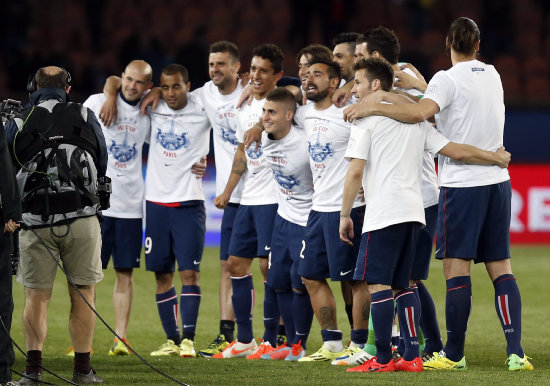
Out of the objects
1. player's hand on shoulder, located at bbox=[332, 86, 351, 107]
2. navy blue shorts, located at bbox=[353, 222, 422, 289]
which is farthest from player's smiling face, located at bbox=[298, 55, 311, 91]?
navy blue shorts, located at bbox=[353, 222, 422, 289]

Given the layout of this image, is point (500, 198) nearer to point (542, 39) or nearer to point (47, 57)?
point (47, 57)

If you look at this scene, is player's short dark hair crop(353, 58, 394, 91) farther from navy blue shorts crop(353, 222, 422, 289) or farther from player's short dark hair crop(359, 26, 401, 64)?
navy blue shorts crop(353, 222, 422, 289)

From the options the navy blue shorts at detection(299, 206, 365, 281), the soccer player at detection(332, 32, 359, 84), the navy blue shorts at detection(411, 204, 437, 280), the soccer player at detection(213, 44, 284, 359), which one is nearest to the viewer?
the navy blue shorts at detection(411, 204, 437, 280)

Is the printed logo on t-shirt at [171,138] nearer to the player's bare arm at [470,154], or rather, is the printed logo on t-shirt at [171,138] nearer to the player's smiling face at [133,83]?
the player's smiling face at [133,83]

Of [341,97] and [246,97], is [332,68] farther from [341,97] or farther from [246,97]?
[246,97]

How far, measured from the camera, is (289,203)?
847 cm

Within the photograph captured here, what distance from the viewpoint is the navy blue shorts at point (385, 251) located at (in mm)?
7027

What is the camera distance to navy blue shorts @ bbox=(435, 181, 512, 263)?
729cm

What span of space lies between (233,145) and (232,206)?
0.53m

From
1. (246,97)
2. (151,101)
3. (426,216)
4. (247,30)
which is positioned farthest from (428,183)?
(247,30)

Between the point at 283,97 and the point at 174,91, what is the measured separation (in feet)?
4.22

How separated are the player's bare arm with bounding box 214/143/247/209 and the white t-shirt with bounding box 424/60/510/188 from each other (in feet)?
6.72

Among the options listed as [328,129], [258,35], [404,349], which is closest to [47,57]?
[258,35]

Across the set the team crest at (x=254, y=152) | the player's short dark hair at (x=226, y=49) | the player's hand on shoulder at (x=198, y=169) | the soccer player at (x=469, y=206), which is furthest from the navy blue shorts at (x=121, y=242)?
the soccer player at (x=469, y=206)
